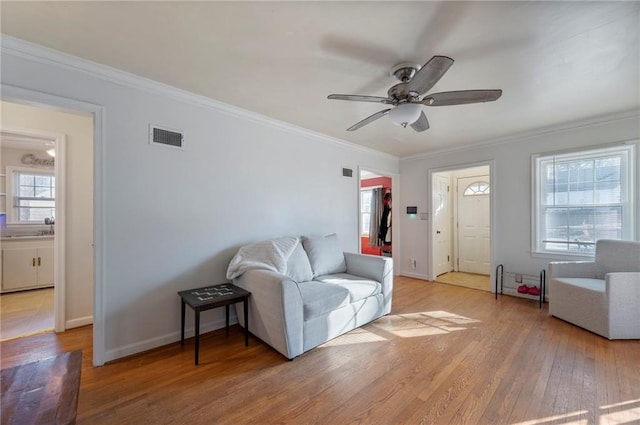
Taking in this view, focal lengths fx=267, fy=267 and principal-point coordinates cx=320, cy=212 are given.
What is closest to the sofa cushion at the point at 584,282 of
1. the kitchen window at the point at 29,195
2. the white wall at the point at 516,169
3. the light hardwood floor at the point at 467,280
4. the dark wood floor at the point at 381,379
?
the dark wood floor at the point at 381,379

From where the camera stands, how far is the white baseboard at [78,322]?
9.22ft

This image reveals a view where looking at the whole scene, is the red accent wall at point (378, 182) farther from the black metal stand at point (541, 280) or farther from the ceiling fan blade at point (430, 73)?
the ceiling fan blade at point (430, 73)

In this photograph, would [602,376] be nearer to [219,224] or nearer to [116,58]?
[219,224]

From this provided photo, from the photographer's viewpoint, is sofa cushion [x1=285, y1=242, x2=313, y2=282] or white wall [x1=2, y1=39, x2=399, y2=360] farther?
sofa cushion [x1=285, y1=242, x2=313, y2=282]

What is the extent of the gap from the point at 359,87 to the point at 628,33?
1808 millimetres

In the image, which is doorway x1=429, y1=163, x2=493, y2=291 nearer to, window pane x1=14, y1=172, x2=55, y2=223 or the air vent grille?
the air vent grille

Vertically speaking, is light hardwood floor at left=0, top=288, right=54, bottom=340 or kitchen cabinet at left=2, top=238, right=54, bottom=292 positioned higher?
kitchen cabinet at left=2, top=238, right=54, bottom=292

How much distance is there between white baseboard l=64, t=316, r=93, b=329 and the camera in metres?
2.81

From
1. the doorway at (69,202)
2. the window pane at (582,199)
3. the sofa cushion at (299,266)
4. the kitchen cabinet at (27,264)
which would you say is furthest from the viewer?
the kitchen cabinet at (27,264)

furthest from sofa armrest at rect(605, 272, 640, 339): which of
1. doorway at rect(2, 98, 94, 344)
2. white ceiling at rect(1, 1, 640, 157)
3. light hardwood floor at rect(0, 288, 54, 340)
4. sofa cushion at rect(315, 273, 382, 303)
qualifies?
light hardwood floor at rect(0, 288, 54, 340)

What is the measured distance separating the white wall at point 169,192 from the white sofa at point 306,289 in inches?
16.0

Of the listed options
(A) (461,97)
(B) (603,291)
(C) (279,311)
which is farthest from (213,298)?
(B) (603,291)

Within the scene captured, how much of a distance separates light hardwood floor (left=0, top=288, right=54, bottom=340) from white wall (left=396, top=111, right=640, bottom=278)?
5429 mm

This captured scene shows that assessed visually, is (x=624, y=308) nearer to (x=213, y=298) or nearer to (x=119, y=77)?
(x=213, y=298)
